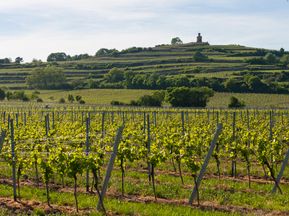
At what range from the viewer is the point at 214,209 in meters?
12.8

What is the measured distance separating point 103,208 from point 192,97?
61973 millimetres

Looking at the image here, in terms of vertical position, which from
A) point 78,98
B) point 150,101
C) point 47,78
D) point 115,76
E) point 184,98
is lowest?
point 78,98

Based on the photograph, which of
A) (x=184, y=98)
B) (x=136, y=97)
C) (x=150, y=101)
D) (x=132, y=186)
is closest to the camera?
(x=132, y=186)

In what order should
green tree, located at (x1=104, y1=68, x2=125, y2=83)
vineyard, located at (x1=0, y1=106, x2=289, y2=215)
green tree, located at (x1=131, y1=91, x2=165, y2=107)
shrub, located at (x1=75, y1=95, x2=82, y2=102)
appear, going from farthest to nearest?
green tree, located at (x1=104, y1=68, x2=125, y2=83) → shrub, located at (x1=75, y1=95, x2=82, y2=102) → green tree, located at (x1=131, y1=91, x2=165, y2=107) → vineyard, located at (x1=0, y1=106, x2=289, y2=215)

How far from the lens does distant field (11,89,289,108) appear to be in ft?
243

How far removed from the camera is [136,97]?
8488cm

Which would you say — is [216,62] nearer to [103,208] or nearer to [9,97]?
[9,97]

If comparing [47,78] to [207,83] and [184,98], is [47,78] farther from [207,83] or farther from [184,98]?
[184,98]

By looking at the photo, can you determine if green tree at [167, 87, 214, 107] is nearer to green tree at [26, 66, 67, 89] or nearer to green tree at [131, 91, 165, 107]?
green tree at [131, 91, 165, 107]

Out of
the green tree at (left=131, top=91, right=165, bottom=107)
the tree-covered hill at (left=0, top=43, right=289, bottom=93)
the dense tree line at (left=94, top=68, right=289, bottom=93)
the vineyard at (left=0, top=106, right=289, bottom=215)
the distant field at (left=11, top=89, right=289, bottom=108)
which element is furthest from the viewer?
the tree-covered hill at (left=0, top=43, right=289, bottom=93)

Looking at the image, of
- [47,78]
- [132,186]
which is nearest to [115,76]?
[47,78]

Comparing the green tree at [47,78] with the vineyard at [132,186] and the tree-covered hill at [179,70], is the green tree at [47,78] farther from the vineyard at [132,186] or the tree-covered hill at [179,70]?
the vineyard at [132,186]

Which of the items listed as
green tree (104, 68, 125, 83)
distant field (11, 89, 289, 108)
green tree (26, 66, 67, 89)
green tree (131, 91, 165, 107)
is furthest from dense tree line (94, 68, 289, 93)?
green tree (131, 91, 165, 107)

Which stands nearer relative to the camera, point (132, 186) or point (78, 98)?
point (132, 186)
